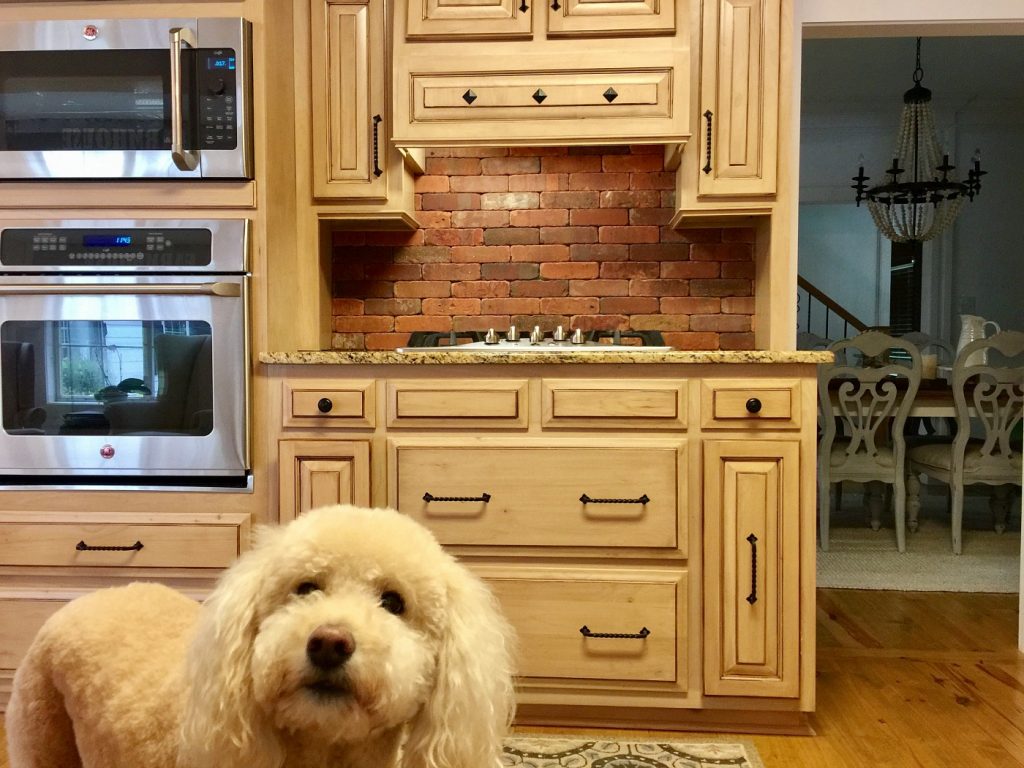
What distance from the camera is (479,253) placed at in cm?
271

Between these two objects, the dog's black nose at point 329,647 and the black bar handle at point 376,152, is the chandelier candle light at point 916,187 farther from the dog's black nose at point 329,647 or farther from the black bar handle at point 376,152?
the dog's black nose at point 329,647

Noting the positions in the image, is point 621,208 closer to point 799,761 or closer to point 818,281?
point 799,761

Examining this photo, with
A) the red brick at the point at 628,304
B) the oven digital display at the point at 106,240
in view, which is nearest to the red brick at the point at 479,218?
the red brick at the point at 628,304

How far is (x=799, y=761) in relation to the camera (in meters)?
1.87

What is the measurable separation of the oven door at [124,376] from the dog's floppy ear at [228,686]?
122 cm

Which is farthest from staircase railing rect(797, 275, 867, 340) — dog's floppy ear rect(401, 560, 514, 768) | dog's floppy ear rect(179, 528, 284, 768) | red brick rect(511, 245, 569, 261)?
dog's floppy ear rect(179, 528, 284, 768)

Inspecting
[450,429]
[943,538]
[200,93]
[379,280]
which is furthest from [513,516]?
[943,538]

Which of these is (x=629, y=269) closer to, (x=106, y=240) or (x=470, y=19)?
(x=470, y=19)

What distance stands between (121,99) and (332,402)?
3.30 ft

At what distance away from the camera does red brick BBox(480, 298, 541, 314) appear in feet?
8.84

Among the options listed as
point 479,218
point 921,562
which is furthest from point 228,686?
point 921,562

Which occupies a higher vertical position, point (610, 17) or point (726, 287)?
point (610, 17)

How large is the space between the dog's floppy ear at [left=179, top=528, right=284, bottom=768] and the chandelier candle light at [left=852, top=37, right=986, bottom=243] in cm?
513

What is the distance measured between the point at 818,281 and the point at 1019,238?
1693 millimetres
